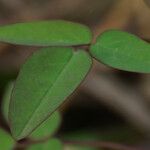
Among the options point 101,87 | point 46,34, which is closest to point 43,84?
point 46,34

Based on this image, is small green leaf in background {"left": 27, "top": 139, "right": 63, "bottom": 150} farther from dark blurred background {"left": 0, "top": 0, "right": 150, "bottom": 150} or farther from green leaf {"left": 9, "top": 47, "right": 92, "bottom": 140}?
dark blurred background {"left": 0, "top": 0, "right": 150, "bottom": 150}

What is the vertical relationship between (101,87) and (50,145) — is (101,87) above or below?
below

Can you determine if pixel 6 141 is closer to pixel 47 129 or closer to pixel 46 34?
pixel 47 129

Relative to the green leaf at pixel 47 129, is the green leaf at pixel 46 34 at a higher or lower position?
higher

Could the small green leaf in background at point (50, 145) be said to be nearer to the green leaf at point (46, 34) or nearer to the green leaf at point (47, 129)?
the green leaf at point (47, 129)

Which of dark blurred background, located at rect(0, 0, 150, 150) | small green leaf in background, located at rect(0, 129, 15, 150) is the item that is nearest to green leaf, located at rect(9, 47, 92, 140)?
small green leaf in background, located at rect(0, 129, 15, 150)

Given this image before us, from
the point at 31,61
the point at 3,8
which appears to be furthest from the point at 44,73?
the point at 3,8

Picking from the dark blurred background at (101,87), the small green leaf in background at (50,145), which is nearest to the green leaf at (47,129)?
the small green leaf in background at (50,145)
